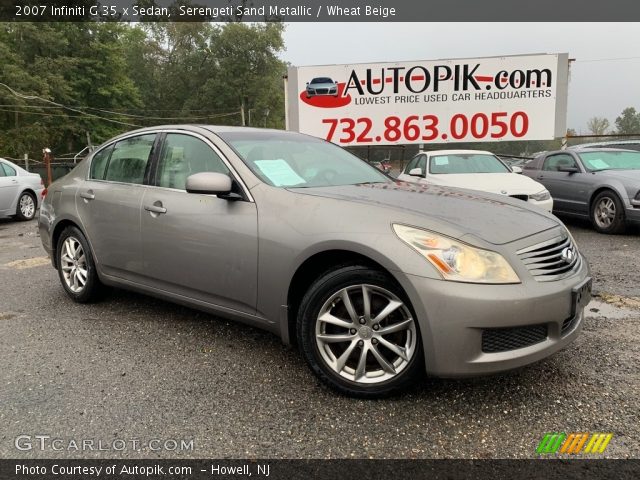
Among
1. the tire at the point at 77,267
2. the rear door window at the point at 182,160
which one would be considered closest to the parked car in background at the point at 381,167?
the rear door window at the point at 182,160

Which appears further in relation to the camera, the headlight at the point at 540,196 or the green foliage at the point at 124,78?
the green foliage at the point at 124,78

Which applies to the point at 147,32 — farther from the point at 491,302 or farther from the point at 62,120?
the point at 491,302

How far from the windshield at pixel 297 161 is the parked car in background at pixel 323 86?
953cm

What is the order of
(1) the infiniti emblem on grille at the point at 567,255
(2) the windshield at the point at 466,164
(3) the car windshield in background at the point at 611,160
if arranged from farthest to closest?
(2) the windshield at the point at 466,164 → (3) the car windshield in background at the point at 611,160 → (1) the infiniti emblem on grille at the point at 567,255

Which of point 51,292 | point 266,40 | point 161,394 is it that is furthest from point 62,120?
point 161,394

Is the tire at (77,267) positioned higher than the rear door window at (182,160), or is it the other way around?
the rear door window at (182,160)

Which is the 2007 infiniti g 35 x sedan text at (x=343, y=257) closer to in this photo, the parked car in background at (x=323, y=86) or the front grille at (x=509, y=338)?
the front grille at (x=509, y=338)

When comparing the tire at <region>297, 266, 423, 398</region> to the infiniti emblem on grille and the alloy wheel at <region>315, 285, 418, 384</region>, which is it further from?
the infiniti emblem on grille

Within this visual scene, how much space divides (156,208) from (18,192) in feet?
27.9

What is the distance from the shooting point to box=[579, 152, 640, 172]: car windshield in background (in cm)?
807

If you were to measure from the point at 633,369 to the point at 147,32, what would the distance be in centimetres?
6420

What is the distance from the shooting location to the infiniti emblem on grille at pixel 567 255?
2.63 m

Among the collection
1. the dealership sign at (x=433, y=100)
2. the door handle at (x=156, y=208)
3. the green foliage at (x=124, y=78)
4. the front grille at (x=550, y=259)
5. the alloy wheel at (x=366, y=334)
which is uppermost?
the green foliage at (x=124, y=78)

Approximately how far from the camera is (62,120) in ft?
125
